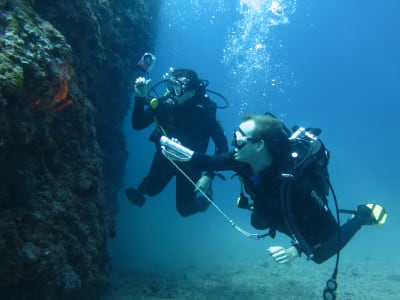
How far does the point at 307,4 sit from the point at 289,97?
159 ft

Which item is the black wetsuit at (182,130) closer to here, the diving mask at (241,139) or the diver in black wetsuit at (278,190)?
the diver in black wetsuit at (278,190)

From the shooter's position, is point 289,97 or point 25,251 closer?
point 25,251

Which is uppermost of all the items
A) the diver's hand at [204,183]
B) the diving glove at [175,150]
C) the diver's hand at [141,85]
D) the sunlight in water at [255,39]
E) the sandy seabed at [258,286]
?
the sunlight in water at [255,39]

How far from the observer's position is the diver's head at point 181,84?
6.68 m

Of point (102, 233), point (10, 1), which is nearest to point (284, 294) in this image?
point (102, 233)

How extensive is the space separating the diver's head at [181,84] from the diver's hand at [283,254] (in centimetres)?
400

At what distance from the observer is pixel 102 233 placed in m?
5.36

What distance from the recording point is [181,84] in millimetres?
6680

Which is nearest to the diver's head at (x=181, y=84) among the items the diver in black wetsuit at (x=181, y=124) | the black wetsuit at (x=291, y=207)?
the diver in black wetsuit at (x=181, y=124)

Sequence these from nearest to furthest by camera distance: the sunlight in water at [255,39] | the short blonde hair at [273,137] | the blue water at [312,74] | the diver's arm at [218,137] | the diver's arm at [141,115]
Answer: the short blonde hair at [273,137], the diver's arm at [141,115], the diver's arm at [218,137], the sunlight in water at [255,39], the blue water at [312,74]

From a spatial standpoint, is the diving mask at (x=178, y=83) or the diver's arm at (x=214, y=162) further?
the diving mask at (x=178, y=83)

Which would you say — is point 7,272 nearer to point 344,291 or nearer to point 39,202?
point 39,202

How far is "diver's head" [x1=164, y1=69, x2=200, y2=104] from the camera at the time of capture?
668 cm

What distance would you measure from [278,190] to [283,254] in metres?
0.83
